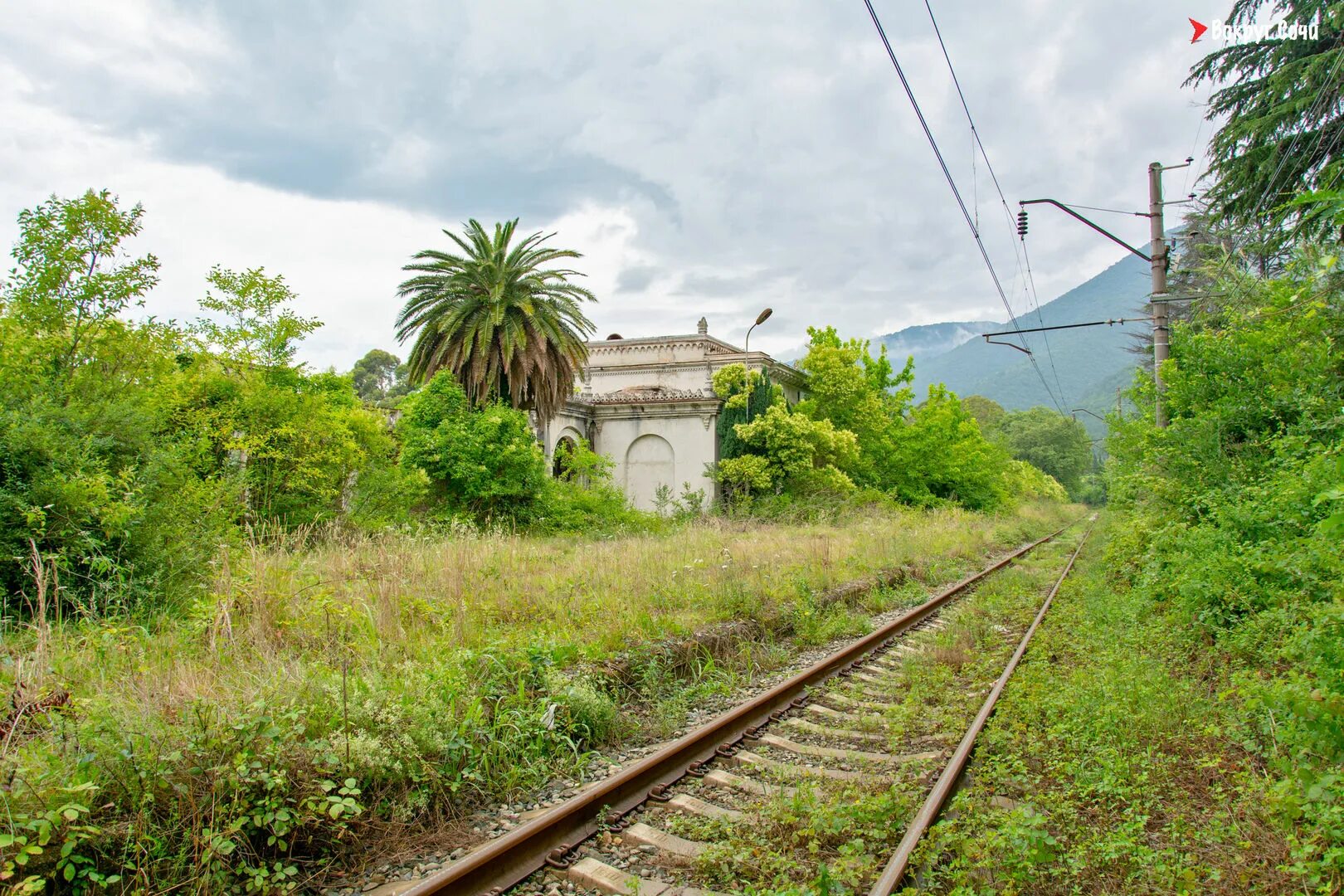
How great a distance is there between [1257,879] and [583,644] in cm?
500

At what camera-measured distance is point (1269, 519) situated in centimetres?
753

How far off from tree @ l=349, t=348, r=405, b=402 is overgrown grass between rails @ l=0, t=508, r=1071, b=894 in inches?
2513

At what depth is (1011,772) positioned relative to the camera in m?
4.89

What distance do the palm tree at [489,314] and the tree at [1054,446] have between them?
2828 inches

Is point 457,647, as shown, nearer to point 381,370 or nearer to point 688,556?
point 688,556

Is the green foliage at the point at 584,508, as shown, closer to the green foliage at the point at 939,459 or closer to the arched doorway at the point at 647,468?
the arched doorway at the point at 647,468

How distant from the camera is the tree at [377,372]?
69375 millimetres

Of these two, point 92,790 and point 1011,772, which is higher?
point 92,790

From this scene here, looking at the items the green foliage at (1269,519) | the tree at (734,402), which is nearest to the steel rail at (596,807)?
the green foliage at (1269,519)

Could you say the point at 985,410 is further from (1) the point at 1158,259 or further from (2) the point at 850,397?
(1) the point at 1158,259

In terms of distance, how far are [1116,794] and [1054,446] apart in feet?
298

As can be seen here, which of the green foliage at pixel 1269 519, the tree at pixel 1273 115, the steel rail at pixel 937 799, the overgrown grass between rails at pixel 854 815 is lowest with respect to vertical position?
the overgrown grass between rails at pixel 854 815

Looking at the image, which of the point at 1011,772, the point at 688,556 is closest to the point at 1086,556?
the point at 688,556

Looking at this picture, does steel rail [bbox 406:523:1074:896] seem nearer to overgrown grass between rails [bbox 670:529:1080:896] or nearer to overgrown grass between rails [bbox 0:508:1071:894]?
overgrown grass between rails [bbox 670:529:1080:896]
